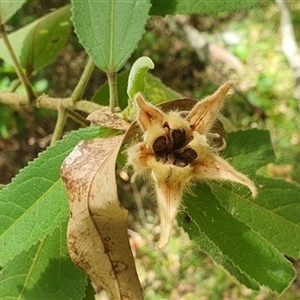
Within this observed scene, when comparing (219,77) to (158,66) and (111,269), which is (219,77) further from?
(111,269)

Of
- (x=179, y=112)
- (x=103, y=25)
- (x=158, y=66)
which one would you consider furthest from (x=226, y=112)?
(x=179, y=112)

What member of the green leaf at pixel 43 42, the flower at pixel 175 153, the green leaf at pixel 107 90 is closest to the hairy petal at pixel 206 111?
the flower at pixel 175 153

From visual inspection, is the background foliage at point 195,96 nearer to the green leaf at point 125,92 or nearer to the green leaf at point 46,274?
the green leaf at point 125,92

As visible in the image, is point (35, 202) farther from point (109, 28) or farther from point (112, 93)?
point (109, 28)

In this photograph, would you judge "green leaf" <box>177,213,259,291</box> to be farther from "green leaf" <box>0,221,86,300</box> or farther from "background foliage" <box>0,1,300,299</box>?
"background foliage" <box>0,1,300,299</box>

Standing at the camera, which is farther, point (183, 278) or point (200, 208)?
point (183, 278)

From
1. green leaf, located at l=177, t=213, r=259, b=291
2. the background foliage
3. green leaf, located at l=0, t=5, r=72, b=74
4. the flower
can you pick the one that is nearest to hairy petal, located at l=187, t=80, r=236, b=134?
the flower
